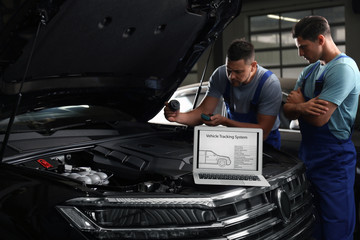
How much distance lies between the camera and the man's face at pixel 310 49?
7.89 feet

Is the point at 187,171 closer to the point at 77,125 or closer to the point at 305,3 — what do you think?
the point at 77,125

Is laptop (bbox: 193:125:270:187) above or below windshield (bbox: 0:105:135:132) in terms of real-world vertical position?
below

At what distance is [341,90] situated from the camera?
7.60 ft

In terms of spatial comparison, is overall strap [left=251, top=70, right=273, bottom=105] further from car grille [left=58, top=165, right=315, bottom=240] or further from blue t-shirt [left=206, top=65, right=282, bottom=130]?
car grille [left=58, top=165, right=315, bottom=240]

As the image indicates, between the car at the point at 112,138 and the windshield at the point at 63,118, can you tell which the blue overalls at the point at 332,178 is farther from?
the windshield at the point at 63,118

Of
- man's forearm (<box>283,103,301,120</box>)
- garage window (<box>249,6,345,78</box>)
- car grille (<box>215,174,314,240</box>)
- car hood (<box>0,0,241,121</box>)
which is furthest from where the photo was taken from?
garage window (<box>249,6,345,78</box>)

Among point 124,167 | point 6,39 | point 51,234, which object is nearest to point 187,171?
point 124,167

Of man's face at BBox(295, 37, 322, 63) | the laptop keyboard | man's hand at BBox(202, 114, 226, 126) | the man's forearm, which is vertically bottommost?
the laptop keyboard

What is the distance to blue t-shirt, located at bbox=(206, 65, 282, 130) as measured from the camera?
2691mm

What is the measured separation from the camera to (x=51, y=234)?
1442mm

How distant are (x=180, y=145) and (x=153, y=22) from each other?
0.69 metres

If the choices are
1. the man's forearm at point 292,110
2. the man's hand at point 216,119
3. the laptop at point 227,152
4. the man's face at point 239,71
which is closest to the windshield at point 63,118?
the man's hand at point 216,119

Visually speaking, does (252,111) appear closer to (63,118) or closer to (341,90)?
(341,90)

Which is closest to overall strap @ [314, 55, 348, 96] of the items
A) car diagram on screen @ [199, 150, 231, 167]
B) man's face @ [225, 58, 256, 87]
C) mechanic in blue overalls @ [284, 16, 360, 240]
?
mechanic in blue overalls @ [284, 16, 360, 240]
